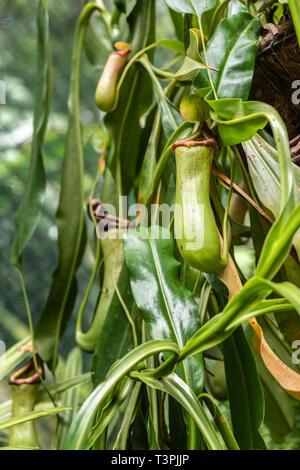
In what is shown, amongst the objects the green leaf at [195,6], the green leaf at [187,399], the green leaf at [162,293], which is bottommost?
the green leaf at [187,399]

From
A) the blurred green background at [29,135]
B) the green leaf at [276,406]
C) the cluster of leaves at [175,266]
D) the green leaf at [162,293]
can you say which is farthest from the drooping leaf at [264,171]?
the blurred green background at [29,135]

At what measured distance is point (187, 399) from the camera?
1.31ft

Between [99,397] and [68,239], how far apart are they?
38cm

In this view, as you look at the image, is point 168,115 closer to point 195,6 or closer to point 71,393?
point 195,6

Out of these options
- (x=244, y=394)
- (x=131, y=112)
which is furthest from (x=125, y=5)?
(x=244, y=394)

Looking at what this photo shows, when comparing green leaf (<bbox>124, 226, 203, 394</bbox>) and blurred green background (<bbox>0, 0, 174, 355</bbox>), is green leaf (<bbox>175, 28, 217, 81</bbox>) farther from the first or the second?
blurred green background (<bbox>0, 0, 174, 355</bbox>)

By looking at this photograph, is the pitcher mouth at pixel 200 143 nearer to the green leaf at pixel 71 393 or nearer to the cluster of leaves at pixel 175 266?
the cluster of leaves at pixel 175 266

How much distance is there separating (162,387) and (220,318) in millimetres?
96

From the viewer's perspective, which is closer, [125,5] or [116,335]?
[116,335]

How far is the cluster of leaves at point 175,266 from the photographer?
375 mm

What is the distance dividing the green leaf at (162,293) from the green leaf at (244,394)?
1.9 inches

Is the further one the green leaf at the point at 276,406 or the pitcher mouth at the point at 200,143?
the green leaf at the point at 276,406

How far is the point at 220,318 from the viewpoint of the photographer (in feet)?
1.16

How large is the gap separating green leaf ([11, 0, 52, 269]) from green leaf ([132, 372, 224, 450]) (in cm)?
33
